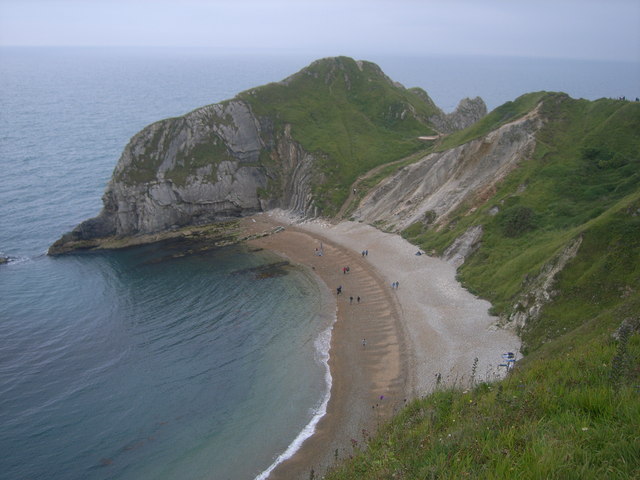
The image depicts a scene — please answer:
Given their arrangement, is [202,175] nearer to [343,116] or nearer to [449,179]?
[343,116]

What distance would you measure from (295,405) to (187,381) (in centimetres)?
1072

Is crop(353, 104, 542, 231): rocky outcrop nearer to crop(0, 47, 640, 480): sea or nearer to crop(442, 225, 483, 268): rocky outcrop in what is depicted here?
crop(442, 225, 483, 268): rocky outcrop

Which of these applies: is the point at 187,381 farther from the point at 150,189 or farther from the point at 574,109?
the point at 574,109

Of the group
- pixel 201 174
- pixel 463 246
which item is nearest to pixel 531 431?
pixel 463 246

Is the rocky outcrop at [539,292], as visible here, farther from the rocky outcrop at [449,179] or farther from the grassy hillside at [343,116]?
the grassy hillside at [343,116]

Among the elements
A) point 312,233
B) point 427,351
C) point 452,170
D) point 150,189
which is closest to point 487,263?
point 427,351

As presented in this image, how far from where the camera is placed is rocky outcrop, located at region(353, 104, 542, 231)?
214ft

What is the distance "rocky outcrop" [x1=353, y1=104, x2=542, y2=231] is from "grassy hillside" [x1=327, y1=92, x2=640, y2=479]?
2.45 m

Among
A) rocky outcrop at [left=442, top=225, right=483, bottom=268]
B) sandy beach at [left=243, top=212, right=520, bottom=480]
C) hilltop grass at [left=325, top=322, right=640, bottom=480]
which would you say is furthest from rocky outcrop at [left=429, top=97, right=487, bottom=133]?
hilltop grass at [left=325, top=322, right=640, bottom=480]

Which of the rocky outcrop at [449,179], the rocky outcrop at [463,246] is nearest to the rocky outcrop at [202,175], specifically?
the rocky outcrop at [449,179]

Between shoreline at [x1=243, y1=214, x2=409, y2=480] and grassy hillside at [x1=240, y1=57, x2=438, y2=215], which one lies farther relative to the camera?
grassy hillside at [x1=240, y1=57, x2=438, y2=215]

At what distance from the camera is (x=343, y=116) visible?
103 meters

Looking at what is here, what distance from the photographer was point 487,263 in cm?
5172

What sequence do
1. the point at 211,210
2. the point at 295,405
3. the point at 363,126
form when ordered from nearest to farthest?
the point at 295,405 → the point at 211,210 → the point at 363,126
